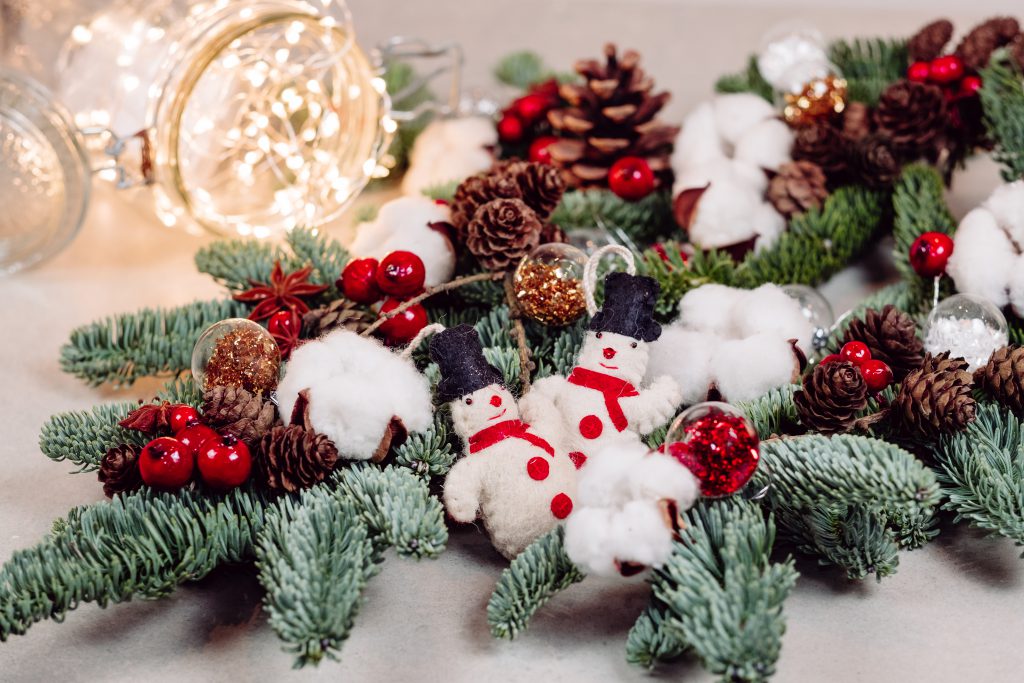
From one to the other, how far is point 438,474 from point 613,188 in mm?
538

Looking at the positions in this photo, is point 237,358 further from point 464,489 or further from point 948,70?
point 948,70

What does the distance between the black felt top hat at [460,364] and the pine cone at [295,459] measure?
0.10m

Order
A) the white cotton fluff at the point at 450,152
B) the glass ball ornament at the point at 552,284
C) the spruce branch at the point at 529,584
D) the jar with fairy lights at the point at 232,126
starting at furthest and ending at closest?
the white cotton fluff at the point at 450,152
the jar with fairy lights at the point at 232,126
the glass ball ornament at the point at 552,284
the spruce branch at the point at 529,584

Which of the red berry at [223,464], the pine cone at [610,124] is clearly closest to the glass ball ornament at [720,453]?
the red berry at [223,464]

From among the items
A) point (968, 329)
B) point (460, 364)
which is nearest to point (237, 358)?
point (460, 364)

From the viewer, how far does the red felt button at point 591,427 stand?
0.77 metres

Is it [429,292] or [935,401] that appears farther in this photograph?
[429,292]

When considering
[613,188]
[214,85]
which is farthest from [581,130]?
[214,85]

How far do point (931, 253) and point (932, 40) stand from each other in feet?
1.50

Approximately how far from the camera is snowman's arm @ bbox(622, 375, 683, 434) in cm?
77

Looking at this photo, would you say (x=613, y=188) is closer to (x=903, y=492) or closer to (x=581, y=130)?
(x=581, y=130)

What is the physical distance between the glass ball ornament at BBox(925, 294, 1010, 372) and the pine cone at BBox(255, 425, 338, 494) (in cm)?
52

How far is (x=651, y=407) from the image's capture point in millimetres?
776

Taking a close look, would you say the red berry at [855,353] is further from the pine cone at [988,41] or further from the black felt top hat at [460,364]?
the pine cone at [988,41]
